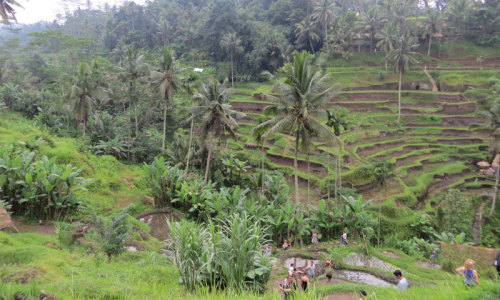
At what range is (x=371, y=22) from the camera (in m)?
52.4

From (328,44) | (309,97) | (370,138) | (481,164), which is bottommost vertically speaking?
Answer: (481,164)

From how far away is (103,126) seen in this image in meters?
28.4

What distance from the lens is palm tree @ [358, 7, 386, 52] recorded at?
52.4 meters

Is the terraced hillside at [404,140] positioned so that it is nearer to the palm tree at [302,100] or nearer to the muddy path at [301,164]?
the muddy path at [301,164]

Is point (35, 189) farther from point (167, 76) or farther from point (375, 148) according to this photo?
point (375, 148)

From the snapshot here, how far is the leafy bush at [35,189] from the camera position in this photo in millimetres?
11078

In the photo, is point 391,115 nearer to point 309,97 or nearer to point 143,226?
point 309,97

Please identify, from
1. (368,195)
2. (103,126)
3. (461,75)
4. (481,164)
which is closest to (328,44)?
(461,75)

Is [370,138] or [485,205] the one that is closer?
[485,205]

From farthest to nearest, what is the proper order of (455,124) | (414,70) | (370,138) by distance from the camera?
(414,70) → (455,124) → (370,138)

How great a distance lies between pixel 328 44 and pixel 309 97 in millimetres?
43804

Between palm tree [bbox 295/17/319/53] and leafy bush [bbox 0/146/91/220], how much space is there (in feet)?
165

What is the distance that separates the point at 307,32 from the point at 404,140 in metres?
32.5

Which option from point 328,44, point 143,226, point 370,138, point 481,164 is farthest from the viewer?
point 328,44
